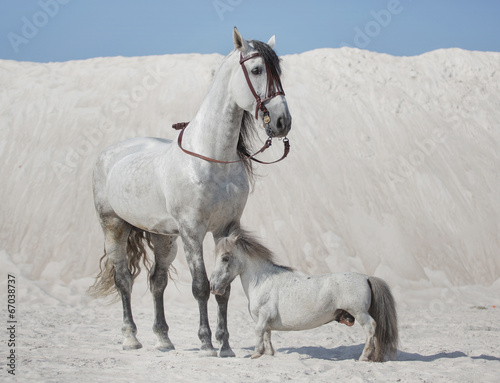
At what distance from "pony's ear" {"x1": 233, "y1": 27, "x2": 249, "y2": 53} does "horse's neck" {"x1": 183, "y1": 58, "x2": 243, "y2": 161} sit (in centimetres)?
19

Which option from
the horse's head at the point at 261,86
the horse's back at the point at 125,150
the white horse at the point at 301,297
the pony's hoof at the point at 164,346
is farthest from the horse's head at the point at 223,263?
the horse's back at the point at 125,150

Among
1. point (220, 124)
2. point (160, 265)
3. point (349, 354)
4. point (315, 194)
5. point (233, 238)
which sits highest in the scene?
point (315, 194)

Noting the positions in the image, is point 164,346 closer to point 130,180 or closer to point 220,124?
point 130,180

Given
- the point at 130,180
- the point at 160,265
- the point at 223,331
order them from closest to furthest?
the point at 223,331, the point at 130,180, the point at 160,265

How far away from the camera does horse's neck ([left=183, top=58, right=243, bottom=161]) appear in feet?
18.1

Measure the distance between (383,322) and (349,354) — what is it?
0.92 meters

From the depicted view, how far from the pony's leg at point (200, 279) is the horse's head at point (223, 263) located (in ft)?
0.29

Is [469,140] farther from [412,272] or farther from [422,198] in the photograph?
[412,272]

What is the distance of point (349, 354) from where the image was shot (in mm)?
6203

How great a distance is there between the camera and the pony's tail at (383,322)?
17.7ft

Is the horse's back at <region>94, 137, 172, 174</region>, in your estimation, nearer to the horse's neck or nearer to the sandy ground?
the horse's neck

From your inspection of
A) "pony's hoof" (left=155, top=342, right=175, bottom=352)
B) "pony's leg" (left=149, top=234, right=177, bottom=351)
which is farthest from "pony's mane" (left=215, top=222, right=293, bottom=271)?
"pony's hoof" (left=155, top=342, right=175, bottom=352)

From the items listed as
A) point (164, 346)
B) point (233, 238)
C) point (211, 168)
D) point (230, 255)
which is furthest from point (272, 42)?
point (164, 346)

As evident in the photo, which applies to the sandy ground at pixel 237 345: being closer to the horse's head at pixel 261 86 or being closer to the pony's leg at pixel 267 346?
the pony's leg at pixel 267 346
